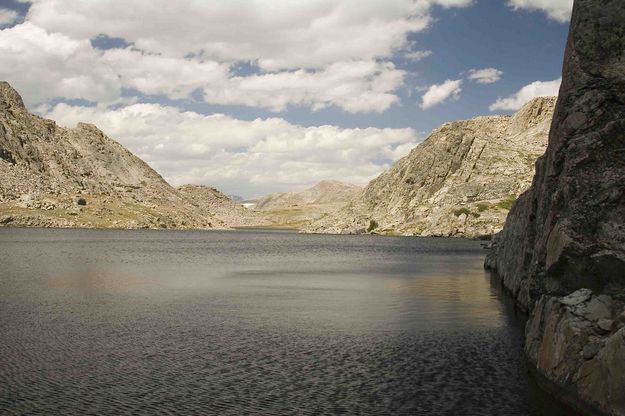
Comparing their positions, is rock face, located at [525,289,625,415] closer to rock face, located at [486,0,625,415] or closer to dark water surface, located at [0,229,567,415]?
rock face, located at [486,0,625,415]

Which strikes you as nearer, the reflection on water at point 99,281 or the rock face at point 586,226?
the rock face at point 586,226

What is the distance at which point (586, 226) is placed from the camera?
33.9 metres

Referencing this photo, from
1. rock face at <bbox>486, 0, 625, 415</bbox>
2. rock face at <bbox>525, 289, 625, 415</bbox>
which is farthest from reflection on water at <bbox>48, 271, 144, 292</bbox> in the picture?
rock face at <bbox>525, 289, 625, 415</bbox>

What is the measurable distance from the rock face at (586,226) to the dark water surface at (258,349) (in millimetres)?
2791

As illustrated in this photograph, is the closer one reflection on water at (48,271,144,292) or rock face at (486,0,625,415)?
rock face at (486,0,625,415)

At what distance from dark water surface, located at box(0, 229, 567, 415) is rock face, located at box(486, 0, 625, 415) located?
2791mm

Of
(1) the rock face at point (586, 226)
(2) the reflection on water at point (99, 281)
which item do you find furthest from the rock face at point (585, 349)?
(2) the reflection on water at point (99, 281)

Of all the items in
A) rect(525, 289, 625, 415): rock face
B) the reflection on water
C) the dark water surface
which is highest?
rect(525, 289, 625, 415): rock face

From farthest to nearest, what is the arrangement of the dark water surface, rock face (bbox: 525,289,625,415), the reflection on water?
the reflection on water, the dark water surface, rock face (bbox: 525,289,625,415)

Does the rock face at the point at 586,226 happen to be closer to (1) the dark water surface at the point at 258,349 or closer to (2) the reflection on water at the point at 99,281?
(1) the dark water surface at the point at 258,349

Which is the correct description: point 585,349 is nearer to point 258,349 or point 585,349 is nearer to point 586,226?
point 586,226

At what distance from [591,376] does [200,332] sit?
93.0 ft

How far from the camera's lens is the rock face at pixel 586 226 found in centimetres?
2636

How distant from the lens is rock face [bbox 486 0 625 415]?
26.4 m
